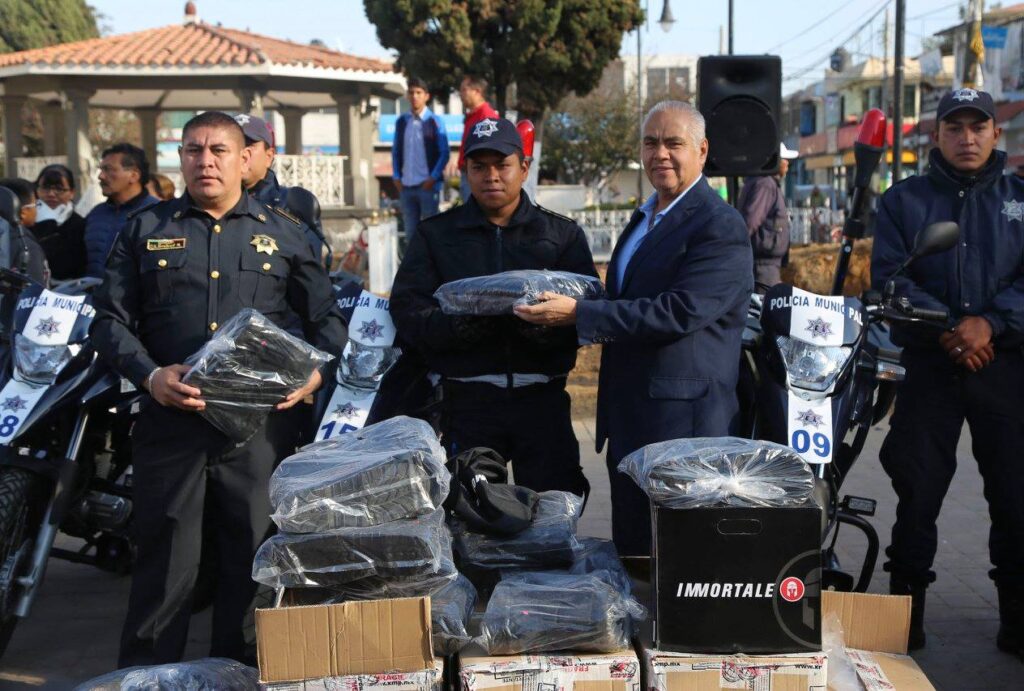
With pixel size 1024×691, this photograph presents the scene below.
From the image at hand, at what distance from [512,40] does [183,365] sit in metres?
17.6

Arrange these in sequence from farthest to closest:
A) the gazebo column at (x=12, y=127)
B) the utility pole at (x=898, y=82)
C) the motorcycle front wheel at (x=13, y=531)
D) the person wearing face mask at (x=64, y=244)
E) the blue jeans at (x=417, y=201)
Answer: the gazebo column at (x=12, y=127) → the utility pole at (x=898, y=82) → the blue jeans at (x=417, y=201) → the person wearing face mask at (x=64, y=244) → the motorcycle front wheel at (x=13, y=531)

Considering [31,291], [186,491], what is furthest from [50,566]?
[186,491]

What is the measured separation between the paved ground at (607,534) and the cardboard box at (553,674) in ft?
5.79

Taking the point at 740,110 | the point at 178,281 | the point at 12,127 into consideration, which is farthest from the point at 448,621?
the point at 12,127

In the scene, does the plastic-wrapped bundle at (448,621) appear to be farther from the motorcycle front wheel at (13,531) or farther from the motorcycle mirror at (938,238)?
the motorcycle mirror at (938,238)

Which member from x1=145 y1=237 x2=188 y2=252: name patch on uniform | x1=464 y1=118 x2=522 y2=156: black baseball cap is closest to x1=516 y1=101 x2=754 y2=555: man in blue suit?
Answer: x1=464 y1=118 x2=522 y2=156: black baseball cap

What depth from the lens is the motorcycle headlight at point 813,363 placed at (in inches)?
155

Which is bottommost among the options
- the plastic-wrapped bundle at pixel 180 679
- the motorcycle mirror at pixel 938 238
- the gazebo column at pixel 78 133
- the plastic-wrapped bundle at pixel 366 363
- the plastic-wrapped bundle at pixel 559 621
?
the plastic-wrapped bundle at pixel 180 679

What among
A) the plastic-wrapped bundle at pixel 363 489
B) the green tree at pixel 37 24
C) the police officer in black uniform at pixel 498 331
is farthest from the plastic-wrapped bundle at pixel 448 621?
the green tree at pixel 37 24

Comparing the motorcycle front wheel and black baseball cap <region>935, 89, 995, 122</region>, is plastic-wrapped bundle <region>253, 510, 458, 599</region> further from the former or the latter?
black baseball cap <region>935, 89, 995, 122</region>

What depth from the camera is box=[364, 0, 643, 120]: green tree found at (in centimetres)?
1991

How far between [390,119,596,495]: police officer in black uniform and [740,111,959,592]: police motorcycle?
69 centimetres

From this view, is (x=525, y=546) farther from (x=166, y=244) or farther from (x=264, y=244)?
(x=166, y=244)

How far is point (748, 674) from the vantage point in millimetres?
2777
